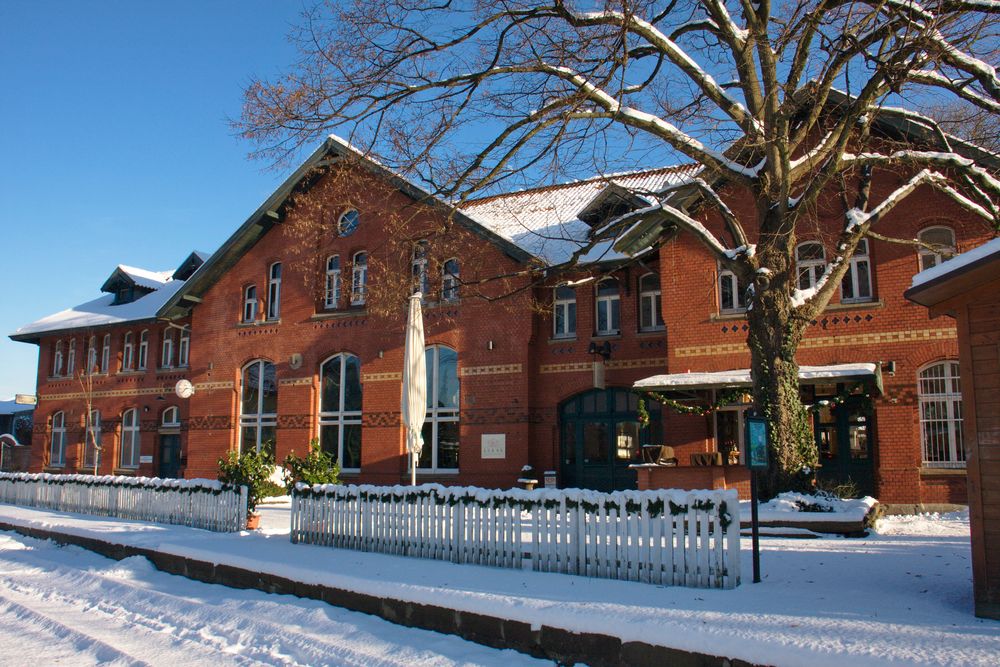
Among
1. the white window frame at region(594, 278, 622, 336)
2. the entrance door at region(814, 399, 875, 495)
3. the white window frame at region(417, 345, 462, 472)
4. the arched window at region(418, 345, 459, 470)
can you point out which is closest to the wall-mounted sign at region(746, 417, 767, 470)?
the entrance door at region(814, 399, 875, 495)

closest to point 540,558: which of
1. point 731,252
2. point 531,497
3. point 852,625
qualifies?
point 531,497

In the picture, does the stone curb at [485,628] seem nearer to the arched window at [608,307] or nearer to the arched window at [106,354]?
the arched window at [608,307]

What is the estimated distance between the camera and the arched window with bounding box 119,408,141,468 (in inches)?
1102

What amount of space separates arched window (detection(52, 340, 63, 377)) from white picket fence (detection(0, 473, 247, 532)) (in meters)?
10.4

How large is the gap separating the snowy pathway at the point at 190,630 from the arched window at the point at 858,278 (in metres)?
12.0

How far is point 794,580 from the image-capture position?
25.0 feet

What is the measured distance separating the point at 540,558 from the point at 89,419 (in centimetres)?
2456

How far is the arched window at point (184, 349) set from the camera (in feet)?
88.5

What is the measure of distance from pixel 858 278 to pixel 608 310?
5681 millimetres

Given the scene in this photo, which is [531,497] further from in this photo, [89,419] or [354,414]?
[89,419]

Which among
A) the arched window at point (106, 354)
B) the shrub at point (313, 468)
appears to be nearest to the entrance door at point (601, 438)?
the shrub at point (313, 468)

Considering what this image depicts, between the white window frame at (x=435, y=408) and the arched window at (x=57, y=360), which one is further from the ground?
the arched window at (x=57, y=360)

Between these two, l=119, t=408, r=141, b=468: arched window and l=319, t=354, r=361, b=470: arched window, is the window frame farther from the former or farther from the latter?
l=119, t=408, r=141, b=468: arched window

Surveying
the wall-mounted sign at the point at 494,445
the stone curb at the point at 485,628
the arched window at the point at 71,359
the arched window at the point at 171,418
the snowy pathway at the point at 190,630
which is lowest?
the snowy pathway at the point at 190,630
